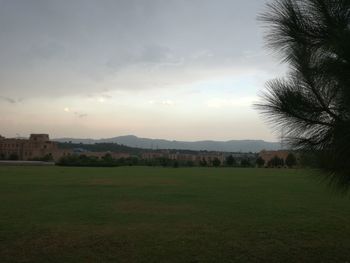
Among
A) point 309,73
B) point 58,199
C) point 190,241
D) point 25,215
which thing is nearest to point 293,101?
point 309,73

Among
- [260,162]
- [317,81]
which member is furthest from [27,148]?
[317,81]

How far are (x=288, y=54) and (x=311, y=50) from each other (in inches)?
11.5

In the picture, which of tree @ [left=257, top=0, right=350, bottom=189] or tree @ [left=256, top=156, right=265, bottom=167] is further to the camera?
tree @ [left=256, top=156, right=265, bottom=167]

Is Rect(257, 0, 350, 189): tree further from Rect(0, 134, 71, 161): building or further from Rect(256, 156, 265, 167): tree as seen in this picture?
Rect(0, 134, 71, 161): building

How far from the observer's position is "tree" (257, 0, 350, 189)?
4922 millimetres

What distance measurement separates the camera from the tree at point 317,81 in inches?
194

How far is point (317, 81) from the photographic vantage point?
5.40 metres

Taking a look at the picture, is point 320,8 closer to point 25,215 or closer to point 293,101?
point 293,101

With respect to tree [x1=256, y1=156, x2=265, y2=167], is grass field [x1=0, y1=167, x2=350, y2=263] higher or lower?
lower

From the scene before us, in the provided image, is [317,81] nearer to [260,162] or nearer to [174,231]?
[174,231]

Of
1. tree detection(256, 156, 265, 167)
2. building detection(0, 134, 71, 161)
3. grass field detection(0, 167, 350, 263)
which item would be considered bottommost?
grass field detection(0, 167, 350, 263)

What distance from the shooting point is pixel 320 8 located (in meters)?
5.02

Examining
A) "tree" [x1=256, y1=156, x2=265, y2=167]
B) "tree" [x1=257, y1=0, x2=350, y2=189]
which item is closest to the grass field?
"tree" [x1=257, y1=0, x2=350, y2=189]

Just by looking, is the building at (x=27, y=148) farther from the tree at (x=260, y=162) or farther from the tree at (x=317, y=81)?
the tree at (x=317, y=81)
